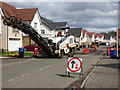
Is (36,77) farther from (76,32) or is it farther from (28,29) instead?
(76,32)

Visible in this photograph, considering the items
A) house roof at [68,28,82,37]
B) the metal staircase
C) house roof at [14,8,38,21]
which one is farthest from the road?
house roof at [68,28,82,37]

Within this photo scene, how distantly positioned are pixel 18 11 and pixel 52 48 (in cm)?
2225

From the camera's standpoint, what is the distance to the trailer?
1812 cm

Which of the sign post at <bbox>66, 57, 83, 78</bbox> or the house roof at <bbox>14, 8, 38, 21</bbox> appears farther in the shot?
the house roof at <bbox>14, 8, 38, 21</bbox>

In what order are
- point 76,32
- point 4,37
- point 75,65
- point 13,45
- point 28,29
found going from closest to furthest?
1. point 75,65
2. point 28,29
3. point 4,37
4. point 13,45
5. point 76,32

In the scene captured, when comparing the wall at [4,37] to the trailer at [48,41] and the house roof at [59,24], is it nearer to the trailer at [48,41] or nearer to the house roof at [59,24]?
the trailer at [48,41]

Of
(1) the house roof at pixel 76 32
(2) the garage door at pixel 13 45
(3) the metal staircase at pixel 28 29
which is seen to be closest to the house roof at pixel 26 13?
(2) the garage door at pixel 13 45

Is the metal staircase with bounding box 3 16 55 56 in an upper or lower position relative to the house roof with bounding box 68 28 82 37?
lower

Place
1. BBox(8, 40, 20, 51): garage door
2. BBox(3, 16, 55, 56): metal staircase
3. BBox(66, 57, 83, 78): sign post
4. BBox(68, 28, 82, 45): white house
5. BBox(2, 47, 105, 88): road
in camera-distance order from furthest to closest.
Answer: BBox(68, 28, 82, 45): white house
BBox(8, 40, 20, 51): garage door
BBox(3, 16, 55, 56): metal staircase
BBox(66, 57, 83, 78): sign post
BBox(2, 47, 105, 88): road

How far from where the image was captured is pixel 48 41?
21828 millimetres

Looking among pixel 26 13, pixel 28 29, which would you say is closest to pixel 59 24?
pixel 26 13

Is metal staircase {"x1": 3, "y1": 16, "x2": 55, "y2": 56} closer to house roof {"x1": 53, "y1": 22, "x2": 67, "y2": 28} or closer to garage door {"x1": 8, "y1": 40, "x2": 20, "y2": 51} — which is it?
garage door {"x1": 8, "y1": 40, "x2": 20, "y2": 51}

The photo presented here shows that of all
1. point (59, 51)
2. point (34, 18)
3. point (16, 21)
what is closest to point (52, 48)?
point (59, 51)

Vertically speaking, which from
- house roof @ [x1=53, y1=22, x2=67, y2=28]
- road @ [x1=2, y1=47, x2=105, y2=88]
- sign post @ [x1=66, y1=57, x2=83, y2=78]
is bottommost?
road @ [x1=2, y1=47, x2=105, y2=88]
